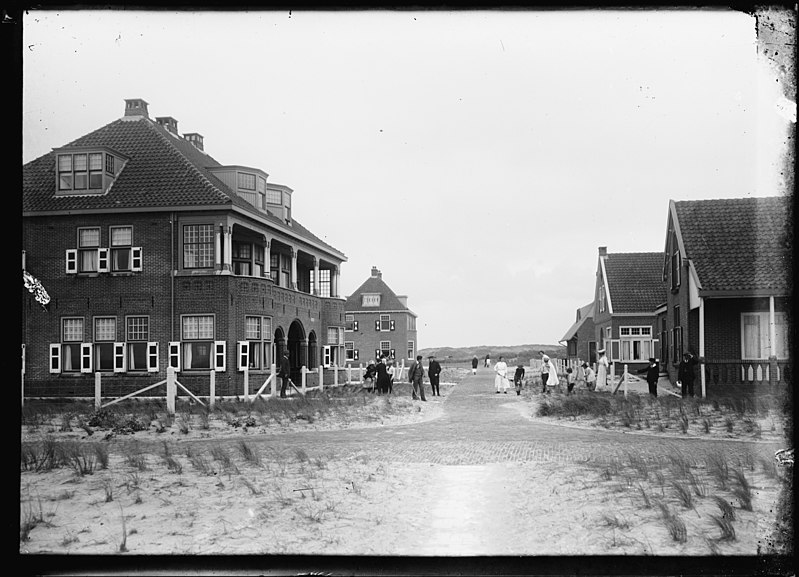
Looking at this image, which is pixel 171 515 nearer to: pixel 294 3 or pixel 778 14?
pixel 294 3

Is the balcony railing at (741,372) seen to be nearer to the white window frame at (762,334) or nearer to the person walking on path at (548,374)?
the white window frame at (762,334)

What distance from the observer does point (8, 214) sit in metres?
5.97

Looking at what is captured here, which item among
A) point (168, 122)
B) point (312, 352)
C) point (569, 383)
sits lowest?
point (569, 383)

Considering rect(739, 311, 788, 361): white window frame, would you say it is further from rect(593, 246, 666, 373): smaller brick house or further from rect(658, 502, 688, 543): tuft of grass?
rect(658, 502, 688, 543): tuft of grass

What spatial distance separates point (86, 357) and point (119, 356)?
104 centimetres

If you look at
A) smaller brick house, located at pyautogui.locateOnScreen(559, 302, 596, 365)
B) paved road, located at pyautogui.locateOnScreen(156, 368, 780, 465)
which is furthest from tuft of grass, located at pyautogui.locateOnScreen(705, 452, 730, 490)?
smaller brick house, located at pyautogui.locateOnScreen(559, 302, 596, 365)

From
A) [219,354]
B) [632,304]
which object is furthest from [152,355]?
[632,304]

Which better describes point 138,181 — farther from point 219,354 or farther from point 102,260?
point 219,354

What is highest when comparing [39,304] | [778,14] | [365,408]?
[778,14]

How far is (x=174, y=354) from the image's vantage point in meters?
24.8

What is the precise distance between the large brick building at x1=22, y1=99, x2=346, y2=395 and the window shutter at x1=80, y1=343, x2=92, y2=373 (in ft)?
0.11

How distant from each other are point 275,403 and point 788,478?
1729 cm

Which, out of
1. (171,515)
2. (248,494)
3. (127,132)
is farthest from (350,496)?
(127,132)

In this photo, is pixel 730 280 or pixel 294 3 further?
pixel 730 280
